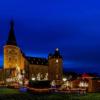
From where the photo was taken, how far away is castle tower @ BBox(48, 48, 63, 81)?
4909 inches

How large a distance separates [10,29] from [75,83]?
76046 mm

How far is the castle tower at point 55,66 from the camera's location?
124688 millimetres

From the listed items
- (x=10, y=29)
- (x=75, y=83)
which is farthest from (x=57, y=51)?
(x=75, y=83)

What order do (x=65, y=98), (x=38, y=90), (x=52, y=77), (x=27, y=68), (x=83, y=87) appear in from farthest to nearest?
(x=27, y=68), (x=52, y=77), (x=83, y=87), (x=38, y=90), (x=65, y=98)

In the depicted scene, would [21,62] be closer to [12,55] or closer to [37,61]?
[12,55]

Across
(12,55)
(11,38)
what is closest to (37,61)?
(12,55)

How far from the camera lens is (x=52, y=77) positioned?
409 ft

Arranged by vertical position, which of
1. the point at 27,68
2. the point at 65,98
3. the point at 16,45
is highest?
the point at 16,45

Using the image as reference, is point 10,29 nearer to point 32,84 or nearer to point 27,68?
point 27,68

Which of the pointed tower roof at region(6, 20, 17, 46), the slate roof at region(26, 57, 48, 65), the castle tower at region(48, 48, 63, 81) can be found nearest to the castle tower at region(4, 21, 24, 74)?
the pointed tower roof at region(6, 20, 17, 46)

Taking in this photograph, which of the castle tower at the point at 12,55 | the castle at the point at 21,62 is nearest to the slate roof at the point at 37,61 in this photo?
the castle at the point at 21,62

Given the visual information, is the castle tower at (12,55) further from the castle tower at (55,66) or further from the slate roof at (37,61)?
the castle tower at (55,66)

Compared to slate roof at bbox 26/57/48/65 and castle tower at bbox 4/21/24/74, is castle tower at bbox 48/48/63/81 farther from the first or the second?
slate roof at bbox 26/57/48/65

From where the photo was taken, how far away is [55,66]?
4993 inches
